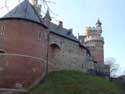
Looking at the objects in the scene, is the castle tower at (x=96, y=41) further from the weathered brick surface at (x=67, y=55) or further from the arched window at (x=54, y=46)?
the arched window at (x=54, y=46)

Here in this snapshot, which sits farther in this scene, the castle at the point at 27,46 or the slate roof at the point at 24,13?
the slate roof at the point at 24,13

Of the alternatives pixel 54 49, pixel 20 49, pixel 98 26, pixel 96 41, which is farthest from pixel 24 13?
pixel 98 26

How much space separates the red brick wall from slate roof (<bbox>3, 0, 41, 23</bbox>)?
0.67 meters

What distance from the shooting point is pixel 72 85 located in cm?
2966

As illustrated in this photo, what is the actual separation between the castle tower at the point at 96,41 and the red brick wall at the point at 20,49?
83.4 feet

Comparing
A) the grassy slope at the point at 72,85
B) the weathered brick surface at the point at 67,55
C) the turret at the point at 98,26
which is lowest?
the grassy slope at the point at 72,85

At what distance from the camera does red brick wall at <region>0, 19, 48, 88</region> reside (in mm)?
27859

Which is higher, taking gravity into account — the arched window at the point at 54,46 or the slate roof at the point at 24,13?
the slate roof at the point at 24,13

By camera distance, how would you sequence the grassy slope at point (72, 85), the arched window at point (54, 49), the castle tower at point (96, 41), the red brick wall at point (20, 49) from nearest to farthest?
the red brick wall at point (20, 49)
the grassy slope at point (72, 85)
the arched window at point (54, 49)
the castle tower at point (96, 41)

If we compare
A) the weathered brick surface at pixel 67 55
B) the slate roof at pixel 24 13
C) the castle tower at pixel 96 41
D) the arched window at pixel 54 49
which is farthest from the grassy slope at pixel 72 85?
the castle tower at pixel 96 41

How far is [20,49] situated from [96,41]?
29811 millimetres

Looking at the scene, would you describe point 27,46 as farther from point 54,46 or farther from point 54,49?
point 54,46

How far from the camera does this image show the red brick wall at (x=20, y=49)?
91.4 ft

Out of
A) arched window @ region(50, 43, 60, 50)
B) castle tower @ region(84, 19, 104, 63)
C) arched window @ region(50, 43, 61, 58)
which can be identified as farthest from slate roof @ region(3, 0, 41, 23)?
castle tower @ region(84, 19, 104, 63)
